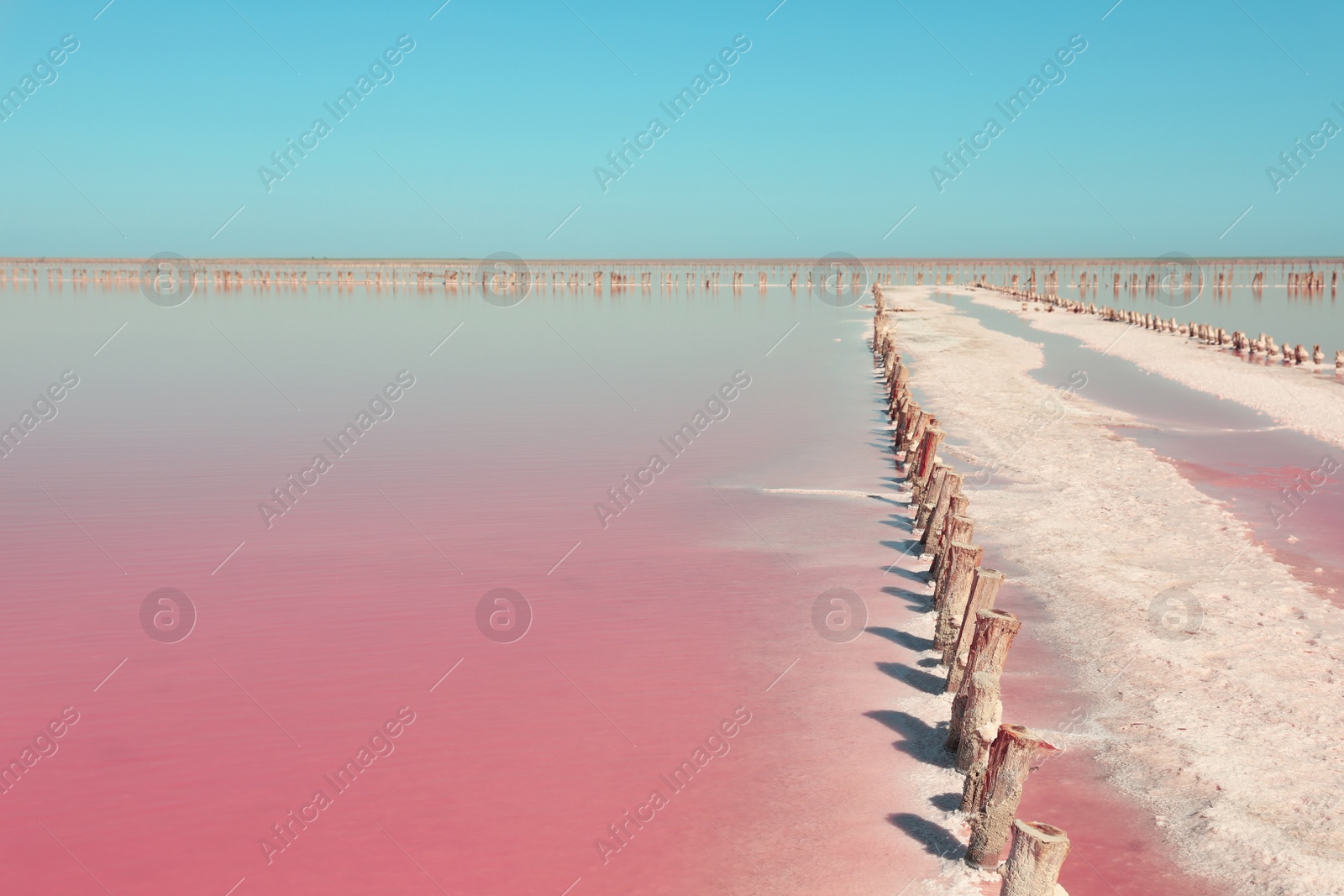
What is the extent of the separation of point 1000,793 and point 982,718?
74cm

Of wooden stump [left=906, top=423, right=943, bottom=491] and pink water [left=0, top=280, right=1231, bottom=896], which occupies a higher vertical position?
wooden stump [left=906, top=423, right=943, bottom=491]

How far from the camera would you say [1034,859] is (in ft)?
14.1

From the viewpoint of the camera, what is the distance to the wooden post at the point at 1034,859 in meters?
4.28

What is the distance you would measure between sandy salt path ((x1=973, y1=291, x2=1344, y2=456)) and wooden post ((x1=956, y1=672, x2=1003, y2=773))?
12.9 metres

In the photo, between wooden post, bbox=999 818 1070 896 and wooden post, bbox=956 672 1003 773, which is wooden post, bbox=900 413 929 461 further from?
wooden post, bbox=999 818 1070 896

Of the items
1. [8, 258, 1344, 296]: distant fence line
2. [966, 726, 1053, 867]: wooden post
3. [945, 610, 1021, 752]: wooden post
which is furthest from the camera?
[8, 258, 1344, 296]: distant fence line

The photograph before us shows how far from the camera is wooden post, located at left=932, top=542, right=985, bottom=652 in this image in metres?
7.69

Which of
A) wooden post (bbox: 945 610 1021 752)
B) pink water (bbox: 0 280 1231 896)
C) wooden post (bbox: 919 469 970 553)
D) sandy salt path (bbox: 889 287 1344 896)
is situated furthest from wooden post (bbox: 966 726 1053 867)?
wooden post (bbox: 919 469 970 553)

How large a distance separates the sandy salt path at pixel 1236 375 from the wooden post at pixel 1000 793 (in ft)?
44.6

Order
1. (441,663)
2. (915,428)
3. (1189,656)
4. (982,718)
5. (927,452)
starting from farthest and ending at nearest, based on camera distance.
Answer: (915,428) < (927,452) < (441,663) < (1189,656) < (982,718)

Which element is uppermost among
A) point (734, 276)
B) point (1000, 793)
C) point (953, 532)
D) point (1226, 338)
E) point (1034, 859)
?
point (734, 276)

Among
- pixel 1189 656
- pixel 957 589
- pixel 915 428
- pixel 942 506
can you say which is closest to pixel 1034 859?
pixel 957 589

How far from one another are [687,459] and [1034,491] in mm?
4760

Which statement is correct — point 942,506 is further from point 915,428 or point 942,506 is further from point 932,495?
point 915,428
